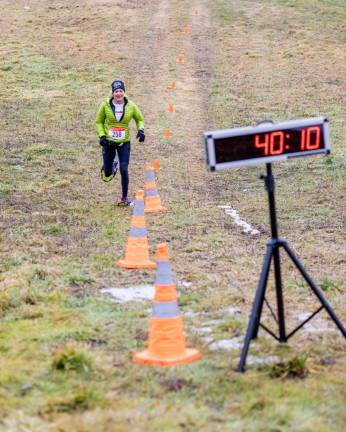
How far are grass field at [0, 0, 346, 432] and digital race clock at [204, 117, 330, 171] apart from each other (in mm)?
1682

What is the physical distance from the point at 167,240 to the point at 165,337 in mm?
5596

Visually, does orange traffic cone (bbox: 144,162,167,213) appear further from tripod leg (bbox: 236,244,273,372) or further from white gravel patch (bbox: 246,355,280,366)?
white gravel patch (bbox: 246,355,280,366)

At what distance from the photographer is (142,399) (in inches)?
246

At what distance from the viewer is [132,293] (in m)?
9.40

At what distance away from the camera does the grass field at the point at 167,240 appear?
6.29 metres

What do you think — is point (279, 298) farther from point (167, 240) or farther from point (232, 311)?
point (167, 240)

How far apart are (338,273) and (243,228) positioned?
10.7 ft

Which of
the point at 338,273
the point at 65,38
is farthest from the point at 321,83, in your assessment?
the point at 338,273

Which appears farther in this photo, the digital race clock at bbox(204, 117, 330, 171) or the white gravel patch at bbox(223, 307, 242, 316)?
the white gravel patch at bbox(223, 307, 242, 316)

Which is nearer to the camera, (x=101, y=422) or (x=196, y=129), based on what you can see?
(x=101, y=422)

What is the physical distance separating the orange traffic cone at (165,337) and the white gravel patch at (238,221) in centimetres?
631

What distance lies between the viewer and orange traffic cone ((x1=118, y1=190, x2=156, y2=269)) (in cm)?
1062

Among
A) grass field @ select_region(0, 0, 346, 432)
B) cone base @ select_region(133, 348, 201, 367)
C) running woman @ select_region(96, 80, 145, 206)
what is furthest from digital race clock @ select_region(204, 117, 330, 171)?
running woman @ select_region(96, 80, 145, 206)

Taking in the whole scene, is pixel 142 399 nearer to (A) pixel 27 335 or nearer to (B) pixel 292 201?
(A) pixel 27 335
